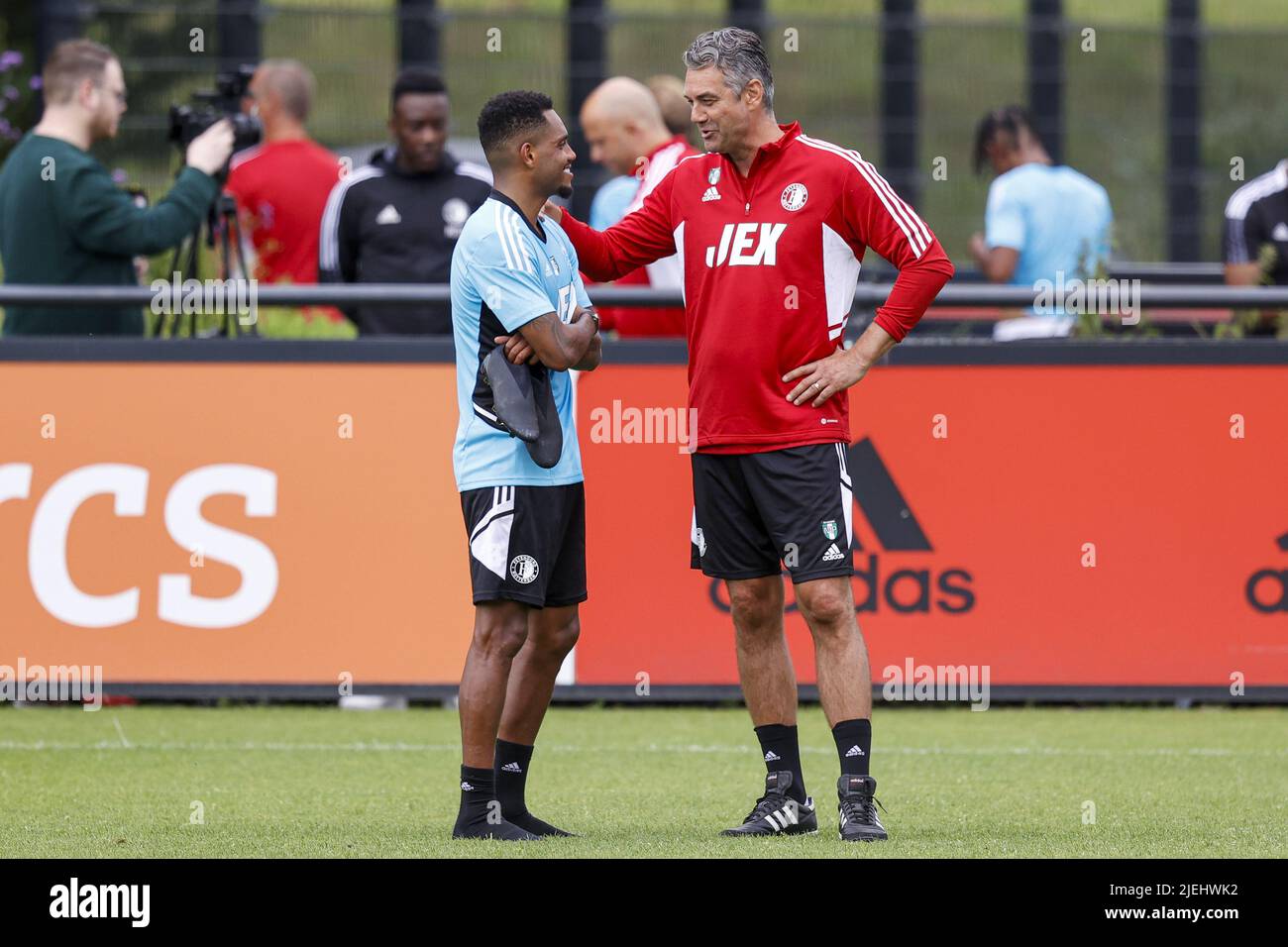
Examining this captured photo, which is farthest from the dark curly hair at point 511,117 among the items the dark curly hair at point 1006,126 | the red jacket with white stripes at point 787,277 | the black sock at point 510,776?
the dark curly hair at point 1006,126

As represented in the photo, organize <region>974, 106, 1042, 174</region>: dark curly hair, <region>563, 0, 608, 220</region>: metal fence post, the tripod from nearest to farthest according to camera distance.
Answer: the tripod → <region>974, 106, 1042, 174</region>: dark curly hair → <region>563, 0, 608, 220</region>: metal fence post

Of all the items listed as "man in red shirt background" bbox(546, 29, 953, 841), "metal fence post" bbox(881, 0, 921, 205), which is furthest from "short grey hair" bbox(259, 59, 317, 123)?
"man in red shirt background" bbox(546, 29, 953, 841)

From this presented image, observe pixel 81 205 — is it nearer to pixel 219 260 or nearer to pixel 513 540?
pixel 219 260

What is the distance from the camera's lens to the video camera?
9758 mm

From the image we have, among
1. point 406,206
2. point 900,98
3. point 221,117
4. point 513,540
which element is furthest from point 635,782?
point 900,98

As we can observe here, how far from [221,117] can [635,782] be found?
4003 mm

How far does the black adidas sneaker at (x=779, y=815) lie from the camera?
634 cm

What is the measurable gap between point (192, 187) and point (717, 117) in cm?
367

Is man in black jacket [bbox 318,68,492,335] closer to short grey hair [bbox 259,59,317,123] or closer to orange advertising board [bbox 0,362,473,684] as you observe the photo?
orange advertising board [bbox 0,362,473,684]

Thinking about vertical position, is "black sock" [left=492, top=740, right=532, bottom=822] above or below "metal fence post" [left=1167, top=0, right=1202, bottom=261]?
below

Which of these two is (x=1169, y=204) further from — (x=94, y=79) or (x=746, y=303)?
(x=746, y=303)

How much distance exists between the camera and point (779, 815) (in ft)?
20.9

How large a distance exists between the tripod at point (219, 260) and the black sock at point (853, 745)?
3977mm

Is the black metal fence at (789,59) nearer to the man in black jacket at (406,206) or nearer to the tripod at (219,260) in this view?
the tripod at (219,260)
